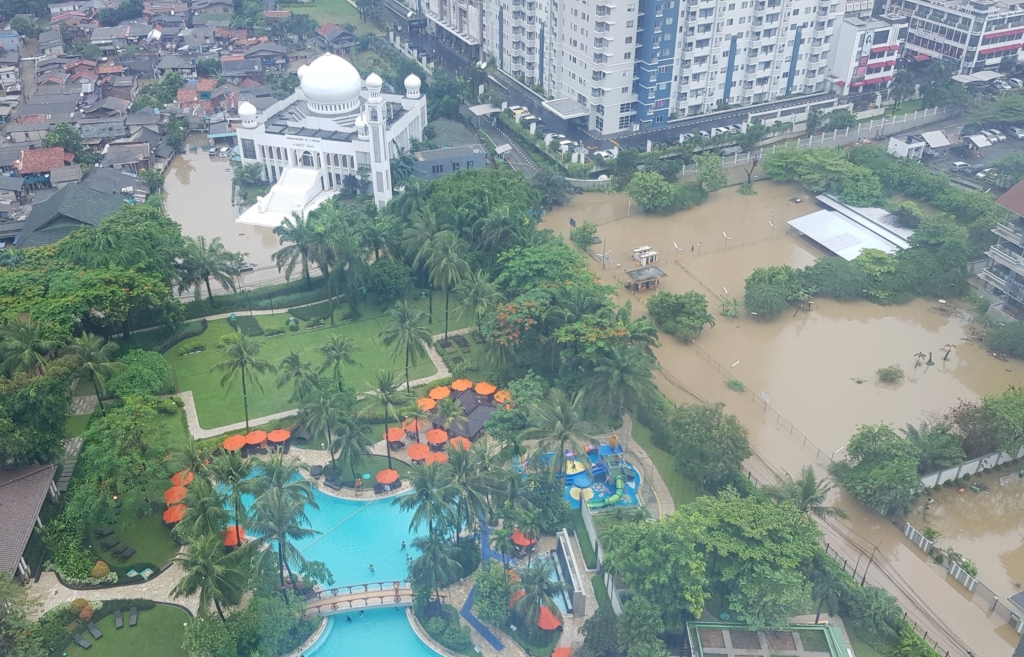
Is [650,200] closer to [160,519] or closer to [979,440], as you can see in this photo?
[979,440]

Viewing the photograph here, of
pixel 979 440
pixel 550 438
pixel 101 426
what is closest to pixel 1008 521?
pixel 979 440

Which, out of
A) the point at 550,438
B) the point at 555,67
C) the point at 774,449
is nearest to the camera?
the point at 550,438

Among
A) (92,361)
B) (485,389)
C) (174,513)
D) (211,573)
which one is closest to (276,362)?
Result: (92,361)

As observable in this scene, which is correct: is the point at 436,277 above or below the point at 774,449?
above

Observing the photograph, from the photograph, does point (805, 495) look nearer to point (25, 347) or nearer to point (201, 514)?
point (201, 514)

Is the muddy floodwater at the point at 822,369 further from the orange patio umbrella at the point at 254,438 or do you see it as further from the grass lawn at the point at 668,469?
the orange patio umbrella at the point at 254,438

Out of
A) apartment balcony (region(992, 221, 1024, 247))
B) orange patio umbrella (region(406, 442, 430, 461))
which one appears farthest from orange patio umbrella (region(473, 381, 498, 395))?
apartment balcony (region(992, 221, 1024, 247))
